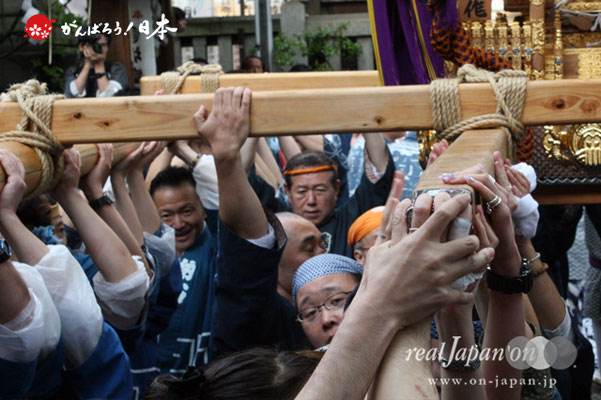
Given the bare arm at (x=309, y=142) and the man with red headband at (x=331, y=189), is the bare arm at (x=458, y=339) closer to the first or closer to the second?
the man with red headband at (x=331, y=189)

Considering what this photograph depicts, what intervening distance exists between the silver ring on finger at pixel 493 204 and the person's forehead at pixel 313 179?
7.48 ft

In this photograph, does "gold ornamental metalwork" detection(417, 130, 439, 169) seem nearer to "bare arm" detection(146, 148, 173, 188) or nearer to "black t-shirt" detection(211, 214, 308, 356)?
"black t-shirt" detection(211, 214, 308, 356)

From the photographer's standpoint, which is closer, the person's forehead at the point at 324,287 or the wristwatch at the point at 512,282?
the wristwatch at the point at 512,282

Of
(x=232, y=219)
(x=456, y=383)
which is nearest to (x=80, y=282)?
(x=232, y=219)

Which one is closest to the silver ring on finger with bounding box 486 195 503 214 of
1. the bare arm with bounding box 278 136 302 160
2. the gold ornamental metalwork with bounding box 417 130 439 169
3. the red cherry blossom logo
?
the gold ornamental metalwork with bounding box 417 130 439 169

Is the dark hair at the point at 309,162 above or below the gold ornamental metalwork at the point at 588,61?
below

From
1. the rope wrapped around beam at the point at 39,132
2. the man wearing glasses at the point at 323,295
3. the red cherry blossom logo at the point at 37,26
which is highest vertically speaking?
the red cherry blossom logo at the point at 37,26

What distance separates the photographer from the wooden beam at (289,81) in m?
2.71

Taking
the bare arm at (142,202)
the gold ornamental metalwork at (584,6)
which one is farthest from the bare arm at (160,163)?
the gold ornamental metalwork at (584,6)

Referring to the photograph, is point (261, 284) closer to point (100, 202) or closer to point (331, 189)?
point (100, 202)

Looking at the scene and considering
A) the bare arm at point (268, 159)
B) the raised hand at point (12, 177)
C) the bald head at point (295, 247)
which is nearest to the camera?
the raised hand at point (12, 177)

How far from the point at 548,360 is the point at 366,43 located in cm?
1023

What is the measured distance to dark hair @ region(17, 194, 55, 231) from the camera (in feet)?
8.10

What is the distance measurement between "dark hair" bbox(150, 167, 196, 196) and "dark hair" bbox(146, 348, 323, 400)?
1.86 m
